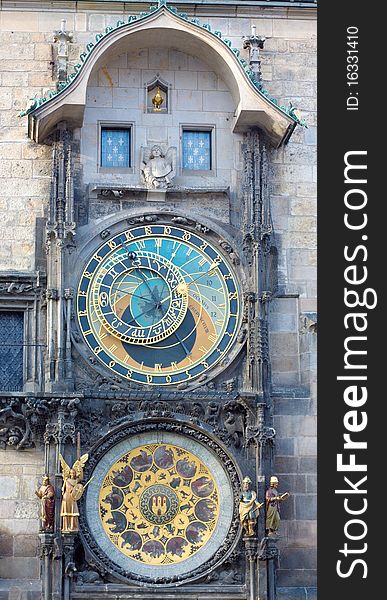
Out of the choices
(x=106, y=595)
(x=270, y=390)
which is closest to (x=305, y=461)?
(x=270, y=390)

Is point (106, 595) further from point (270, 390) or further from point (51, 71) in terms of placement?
point (51, 71)

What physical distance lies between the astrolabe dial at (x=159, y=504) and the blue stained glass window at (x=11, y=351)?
1.31m

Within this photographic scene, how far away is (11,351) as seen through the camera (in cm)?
1766

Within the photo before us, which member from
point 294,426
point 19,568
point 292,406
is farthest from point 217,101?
point 19,568

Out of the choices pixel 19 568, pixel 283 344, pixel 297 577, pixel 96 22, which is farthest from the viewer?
pixel 96 22

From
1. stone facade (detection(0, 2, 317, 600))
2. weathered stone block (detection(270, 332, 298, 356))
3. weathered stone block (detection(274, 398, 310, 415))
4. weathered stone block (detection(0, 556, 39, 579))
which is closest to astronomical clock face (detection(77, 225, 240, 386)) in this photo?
stone facade (detection(0, 2, 317, 600))

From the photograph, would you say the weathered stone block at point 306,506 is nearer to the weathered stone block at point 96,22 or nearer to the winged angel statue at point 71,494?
the winged angel statue at point 71,494

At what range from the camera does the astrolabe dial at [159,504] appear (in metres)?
17.0

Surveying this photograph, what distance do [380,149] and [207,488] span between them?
3588 millimetres

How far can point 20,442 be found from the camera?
1717 centimetres

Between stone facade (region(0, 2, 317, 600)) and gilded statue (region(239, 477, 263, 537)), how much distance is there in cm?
48

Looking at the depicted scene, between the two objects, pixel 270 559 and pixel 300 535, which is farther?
pixel 300 535

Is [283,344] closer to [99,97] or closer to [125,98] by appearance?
[125,98]

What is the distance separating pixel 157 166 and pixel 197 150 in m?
0.53
